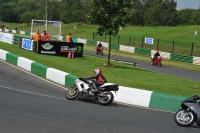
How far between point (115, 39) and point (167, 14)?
49404mm

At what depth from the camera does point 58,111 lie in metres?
10.6

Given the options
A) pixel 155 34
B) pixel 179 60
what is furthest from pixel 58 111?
pixel 155 34

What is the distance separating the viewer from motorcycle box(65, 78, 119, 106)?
12.6 m

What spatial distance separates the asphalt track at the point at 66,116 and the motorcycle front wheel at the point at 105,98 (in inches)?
8.6

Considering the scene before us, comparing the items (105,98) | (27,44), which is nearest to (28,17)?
(27,44)

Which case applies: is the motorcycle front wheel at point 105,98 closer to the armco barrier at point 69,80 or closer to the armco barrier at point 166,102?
the armco barrier at point 166,102

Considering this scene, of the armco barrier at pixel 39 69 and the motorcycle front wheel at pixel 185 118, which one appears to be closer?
the motorcycle front wheel at pixel 185 118

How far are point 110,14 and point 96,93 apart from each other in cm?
1317

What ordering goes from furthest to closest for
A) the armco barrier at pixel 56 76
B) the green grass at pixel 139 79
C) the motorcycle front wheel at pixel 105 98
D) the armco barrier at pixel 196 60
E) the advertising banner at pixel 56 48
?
the armco barrier at pixel 196 60 < the advertising banner at pixel 56 48 < the green grass at pixel 139 79 < the armco barrier at pixel 56 76 < the motorcycle front wheel at pixel 105 98

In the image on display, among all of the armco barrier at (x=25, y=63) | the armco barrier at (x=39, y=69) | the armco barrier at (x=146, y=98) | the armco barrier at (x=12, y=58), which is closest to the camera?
the armco barrier at (x=146, y=98)

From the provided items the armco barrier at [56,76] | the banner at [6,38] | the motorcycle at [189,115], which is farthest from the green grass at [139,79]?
the banner at [6,38]

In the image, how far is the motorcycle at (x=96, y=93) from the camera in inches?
494

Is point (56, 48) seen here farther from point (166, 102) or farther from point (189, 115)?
point (189, 115)

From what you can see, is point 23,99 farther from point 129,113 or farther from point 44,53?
point 44,53
